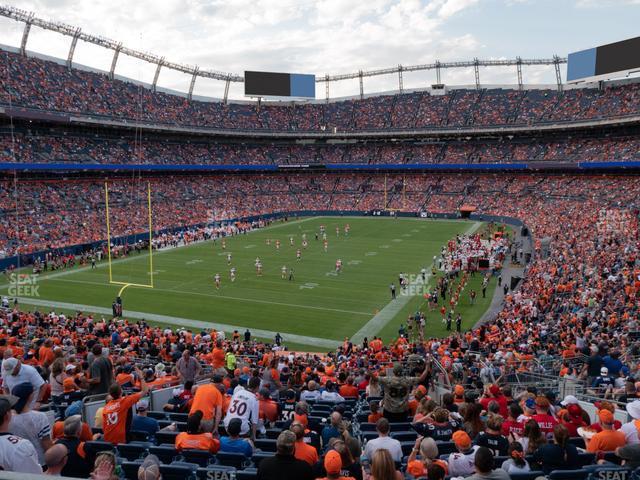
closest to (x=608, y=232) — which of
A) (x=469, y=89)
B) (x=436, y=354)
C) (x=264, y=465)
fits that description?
(x=436, y=354)

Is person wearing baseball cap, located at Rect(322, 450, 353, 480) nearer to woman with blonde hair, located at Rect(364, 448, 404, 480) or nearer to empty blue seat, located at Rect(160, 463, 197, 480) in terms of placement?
woman with blonde hair, located at Rect(364, 448, 404, 480)

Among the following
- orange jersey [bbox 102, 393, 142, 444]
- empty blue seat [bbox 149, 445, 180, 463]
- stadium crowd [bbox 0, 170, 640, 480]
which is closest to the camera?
stadium crowd [bbox 0, 170, 640, 480]

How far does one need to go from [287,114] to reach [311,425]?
265 ft

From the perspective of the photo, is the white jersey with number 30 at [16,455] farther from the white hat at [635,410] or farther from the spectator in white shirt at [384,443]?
the white hat at [635,410]

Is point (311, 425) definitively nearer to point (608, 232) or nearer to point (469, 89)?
A: point (608, 232)

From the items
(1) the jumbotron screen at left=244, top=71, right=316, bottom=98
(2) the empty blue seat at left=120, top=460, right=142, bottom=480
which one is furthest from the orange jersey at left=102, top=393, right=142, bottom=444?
(1) the jumbotron screen at left=244, top=71, right=316, bottom=98

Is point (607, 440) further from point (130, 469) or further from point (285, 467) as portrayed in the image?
point (130, 469)

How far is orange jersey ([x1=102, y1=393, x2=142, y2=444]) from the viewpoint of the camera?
6.37 m

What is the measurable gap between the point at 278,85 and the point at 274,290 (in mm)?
55399

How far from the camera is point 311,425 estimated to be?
7676 millimetres

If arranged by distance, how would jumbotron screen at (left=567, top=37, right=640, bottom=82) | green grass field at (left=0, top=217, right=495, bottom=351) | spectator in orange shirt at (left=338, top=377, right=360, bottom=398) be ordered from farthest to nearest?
jumbotron screen at (left=567, top=37, right=640, bottom=82) < green grass field at (left=0, top=217, right=495, bottom=351) < spectator in orange shirt at (left=338, top=377, right=360, bottom=398)

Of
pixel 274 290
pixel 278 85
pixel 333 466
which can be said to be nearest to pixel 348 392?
pixel 333 466

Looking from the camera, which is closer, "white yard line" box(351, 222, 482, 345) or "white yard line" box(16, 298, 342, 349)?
"white yard line" box(16, 298, 342, 349)

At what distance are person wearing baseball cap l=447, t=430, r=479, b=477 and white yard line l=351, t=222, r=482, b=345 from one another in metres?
16.8
